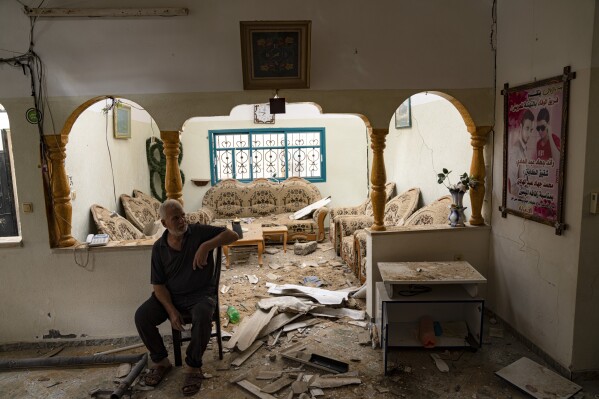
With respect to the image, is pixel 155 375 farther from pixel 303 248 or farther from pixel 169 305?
pixel 303 248

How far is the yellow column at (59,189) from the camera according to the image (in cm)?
371

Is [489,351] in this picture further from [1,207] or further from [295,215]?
[1,207]

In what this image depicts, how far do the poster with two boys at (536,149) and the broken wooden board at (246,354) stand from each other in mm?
2623

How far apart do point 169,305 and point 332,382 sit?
1.42 m

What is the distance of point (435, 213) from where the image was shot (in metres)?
4.94

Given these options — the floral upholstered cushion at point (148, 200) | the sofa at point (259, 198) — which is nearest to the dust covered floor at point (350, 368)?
the floral upholstered cushion at point (148, 200)

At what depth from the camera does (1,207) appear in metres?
4.90

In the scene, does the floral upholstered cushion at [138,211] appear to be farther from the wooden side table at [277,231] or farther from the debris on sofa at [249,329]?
the debris on sofa at [249,329]

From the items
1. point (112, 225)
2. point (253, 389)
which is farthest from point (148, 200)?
point (253, 389)

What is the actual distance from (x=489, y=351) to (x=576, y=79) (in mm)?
2287

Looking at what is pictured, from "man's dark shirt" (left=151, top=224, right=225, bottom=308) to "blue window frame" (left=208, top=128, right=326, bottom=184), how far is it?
545cm

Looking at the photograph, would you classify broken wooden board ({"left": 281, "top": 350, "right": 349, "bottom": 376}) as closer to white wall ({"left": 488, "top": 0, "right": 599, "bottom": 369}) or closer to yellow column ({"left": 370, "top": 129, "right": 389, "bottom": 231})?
yellow column ({"left": 370, "top": 129, "right": 389, "bottom": 231})

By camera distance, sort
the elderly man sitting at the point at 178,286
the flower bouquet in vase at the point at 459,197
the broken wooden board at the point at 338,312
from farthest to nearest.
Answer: the broken wooden board at the point at 338,312, the flower bouquet in vase at the point at 459,197, the elderly man sitting at the point at 178,286

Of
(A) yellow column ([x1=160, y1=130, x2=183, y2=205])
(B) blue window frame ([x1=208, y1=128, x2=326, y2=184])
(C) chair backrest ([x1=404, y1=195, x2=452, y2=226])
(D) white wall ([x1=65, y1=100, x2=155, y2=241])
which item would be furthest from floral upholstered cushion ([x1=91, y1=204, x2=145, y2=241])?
(C) chair backrest ([x1=404, y1=195, x2=452, y2=226])
